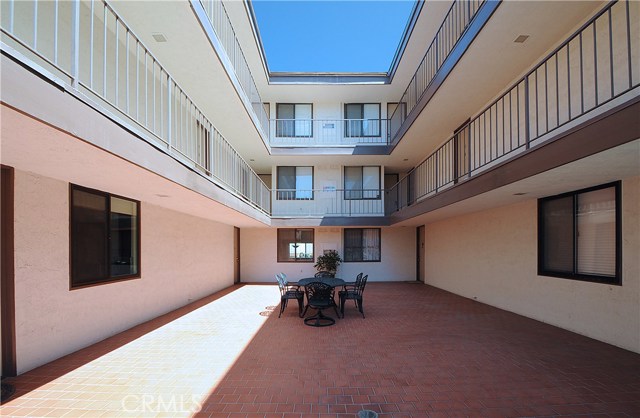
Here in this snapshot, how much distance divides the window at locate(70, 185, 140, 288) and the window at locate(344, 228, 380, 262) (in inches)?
356

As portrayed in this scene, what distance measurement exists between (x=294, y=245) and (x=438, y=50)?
947 centimetres

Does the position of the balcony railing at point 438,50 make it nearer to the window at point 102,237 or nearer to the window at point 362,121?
the window at point 362,121

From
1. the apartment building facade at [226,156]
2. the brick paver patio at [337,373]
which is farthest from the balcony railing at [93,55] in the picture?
the brick paver patio at [337,373]

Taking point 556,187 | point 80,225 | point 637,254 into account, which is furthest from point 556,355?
point 80,225

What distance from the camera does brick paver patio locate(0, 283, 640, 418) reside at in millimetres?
3365

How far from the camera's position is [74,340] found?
486cm

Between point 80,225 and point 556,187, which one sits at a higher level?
point 556,187

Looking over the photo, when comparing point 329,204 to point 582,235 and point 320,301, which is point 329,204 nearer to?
point 320,301

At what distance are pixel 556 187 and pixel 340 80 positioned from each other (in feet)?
30.4

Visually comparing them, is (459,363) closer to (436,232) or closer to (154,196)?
(154,196)

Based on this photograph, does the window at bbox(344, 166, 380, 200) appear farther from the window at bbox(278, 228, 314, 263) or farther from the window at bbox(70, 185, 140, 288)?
the window at bbox(70, 185, 140, 288)

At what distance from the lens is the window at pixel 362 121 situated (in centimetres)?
1359

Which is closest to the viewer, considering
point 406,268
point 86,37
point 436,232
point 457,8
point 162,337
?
point 86,37

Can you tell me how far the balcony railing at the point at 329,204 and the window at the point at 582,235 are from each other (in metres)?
7.14
